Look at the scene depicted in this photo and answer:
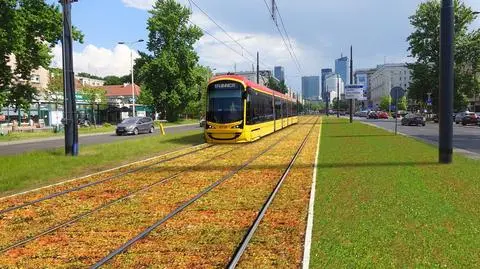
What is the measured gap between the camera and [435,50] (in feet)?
223

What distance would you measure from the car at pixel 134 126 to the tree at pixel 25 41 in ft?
33.9

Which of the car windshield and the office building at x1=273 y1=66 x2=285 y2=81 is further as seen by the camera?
the office building at x1=273 y1=66 x2=285 y2=81

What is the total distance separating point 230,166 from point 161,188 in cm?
406

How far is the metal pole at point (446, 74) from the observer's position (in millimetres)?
13383

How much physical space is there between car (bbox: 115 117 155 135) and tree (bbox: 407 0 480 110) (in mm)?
41926

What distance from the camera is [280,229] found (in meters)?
6.95

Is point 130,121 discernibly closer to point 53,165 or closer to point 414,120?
point 53,165

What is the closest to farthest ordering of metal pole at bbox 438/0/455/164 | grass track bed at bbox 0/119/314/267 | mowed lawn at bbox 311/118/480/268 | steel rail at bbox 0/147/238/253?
mowed lawn at bbox 311/118/480/268 → grass track bed at bbox 0/119/314/267 → steel rail at bbox 0/147/238/253 → metal pole at bbox 438/0/455/164

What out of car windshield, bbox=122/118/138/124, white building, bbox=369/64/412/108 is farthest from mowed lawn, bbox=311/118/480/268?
white building, bbox=369/64/412/108

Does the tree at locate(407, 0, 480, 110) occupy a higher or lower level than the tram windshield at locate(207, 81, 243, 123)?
higher

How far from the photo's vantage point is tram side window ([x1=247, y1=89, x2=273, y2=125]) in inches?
948

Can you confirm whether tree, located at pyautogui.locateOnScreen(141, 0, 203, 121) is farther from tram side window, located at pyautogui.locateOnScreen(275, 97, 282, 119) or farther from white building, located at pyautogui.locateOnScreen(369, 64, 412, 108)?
white building, located at pyautogui.locateOnScreen(369, 64, 412, 108)

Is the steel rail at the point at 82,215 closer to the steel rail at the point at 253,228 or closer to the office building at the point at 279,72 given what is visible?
the steel rail at the point at 253,228

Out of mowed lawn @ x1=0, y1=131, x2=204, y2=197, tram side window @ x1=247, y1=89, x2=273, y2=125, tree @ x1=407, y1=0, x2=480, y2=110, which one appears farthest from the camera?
tree @ x1=407, y1=0, x2=480, y2=110
